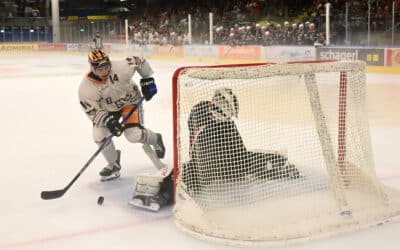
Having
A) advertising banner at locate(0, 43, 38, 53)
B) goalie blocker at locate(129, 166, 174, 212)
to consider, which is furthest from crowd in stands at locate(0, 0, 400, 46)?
goalie blocker at locate(129, 166, 174, 212)

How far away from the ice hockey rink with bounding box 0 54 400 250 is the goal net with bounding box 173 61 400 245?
119mm

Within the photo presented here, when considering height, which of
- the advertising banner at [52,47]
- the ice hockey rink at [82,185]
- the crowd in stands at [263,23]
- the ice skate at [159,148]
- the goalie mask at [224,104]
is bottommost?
the ice hockey rink at [82,185]

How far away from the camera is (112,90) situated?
333 cm

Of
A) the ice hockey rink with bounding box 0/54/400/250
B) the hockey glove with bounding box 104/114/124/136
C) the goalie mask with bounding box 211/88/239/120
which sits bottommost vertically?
the ice hockey rink with bounding box 0/54/400/250

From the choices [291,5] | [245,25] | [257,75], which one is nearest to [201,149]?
[257,75]

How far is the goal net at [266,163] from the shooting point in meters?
2.60

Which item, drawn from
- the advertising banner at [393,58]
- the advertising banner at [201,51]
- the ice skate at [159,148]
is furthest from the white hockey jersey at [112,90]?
the advertising banner at [201,51]

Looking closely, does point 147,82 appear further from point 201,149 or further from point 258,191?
point 258,191

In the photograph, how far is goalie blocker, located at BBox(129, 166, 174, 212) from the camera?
9.38ft

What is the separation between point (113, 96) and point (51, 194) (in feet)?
2.19

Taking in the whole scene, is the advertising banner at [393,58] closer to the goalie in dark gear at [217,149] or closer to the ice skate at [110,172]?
the ice skate at [110,172]

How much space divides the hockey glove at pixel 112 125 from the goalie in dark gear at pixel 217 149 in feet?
1.61

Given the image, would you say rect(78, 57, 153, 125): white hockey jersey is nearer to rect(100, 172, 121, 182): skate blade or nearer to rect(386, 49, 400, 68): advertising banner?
rect(100, 172, 121, 182): skate blade

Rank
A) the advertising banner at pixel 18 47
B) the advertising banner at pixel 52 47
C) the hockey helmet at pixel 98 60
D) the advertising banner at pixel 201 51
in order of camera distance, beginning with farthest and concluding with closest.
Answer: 1. the advertising banner at pixel 18 47
2. the advertising banner at pixel 52 47
3. the advertising banner at pixel 201 51
4. the hockey helmet at pixel 98 60
